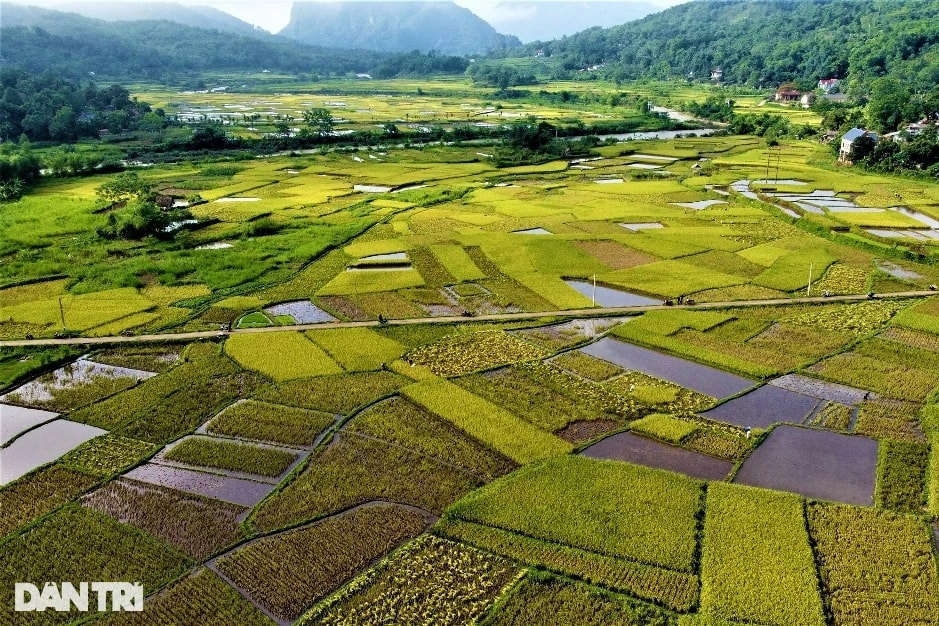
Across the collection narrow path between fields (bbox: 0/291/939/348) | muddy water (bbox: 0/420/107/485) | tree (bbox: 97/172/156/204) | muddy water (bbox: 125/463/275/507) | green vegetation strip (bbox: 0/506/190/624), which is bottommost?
green vegetation strip (bbox: 0/506/190/624)

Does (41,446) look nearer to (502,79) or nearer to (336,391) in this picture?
(336,391)

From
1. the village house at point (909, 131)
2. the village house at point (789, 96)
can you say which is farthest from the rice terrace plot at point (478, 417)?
the village house at point (789, 96)

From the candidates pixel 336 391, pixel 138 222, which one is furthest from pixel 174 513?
pixel 138 222

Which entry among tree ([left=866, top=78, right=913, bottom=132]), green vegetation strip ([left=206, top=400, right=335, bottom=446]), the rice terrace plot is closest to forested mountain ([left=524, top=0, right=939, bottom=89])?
tree ([left=866, top=78, right=913, bottom=132])

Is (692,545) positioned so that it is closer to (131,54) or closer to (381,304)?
(381,304)

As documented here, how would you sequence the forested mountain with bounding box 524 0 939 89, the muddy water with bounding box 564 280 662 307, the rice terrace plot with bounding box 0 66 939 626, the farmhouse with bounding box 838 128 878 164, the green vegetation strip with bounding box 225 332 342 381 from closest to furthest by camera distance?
the rice terrace plot with bounding box 0 66 939 626 < the green vegetation strip with bounding box 225 332 342 381 < the muddy water with bounding box 564 280 662 307 < the farmhouse with bounding box 838 128 878 164 < the forested mountain with bounding box 524 0 939 89

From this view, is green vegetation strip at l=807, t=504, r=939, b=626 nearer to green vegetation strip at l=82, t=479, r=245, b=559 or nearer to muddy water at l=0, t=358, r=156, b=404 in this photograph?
green vegetation strip at l=82, t=479, r=245, b=559
